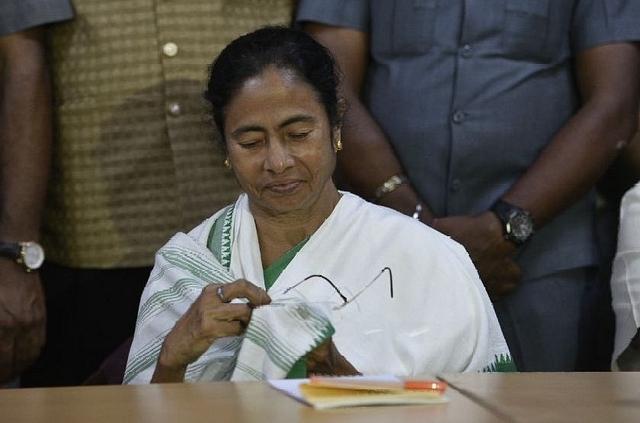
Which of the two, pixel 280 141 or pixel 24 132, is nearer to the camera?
pixel 280 141

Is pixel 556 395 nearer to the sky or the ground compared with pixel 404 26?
nearer to the ground

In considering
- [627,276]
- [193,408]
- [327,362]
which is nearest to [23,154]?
[327,362]

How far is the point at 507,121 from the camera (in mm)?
3809

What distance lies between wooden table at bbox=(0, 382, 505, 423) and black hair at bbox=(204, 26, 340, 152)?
1172 mm

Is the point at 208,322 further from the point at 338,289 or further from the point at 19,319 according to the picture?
the point at 19,319

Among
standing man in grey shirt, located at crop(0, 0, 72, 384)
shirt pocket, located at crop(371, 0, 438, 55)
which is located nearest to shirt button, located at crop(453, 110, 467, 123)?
shirt pocket, located at crop(371, 0, 438, 55)

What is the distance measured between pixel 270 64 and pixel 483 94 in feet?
2.48

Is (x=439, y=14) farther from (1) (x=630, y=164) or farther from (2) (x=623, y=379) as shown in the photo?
(2) (x=623, y=379)

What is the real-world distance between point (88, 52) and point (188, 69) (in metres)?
0.29

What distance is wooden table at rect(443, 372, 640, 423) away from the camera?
2.11m

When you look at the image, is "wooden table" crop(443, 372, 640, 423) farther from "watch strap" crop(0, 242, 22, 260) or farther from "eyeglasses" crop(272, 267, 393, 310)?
"watch strap" crop(0, 242, 22, 260)

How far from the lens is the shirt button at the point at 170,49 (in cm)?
383

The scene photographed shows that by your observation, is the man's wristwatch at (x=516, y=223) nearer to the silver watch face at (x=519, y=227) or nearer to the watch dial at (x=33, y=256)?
the silver watch face at (x=519, y=227)

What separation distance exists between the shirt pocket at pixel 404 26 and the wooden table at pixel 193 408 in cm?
172
